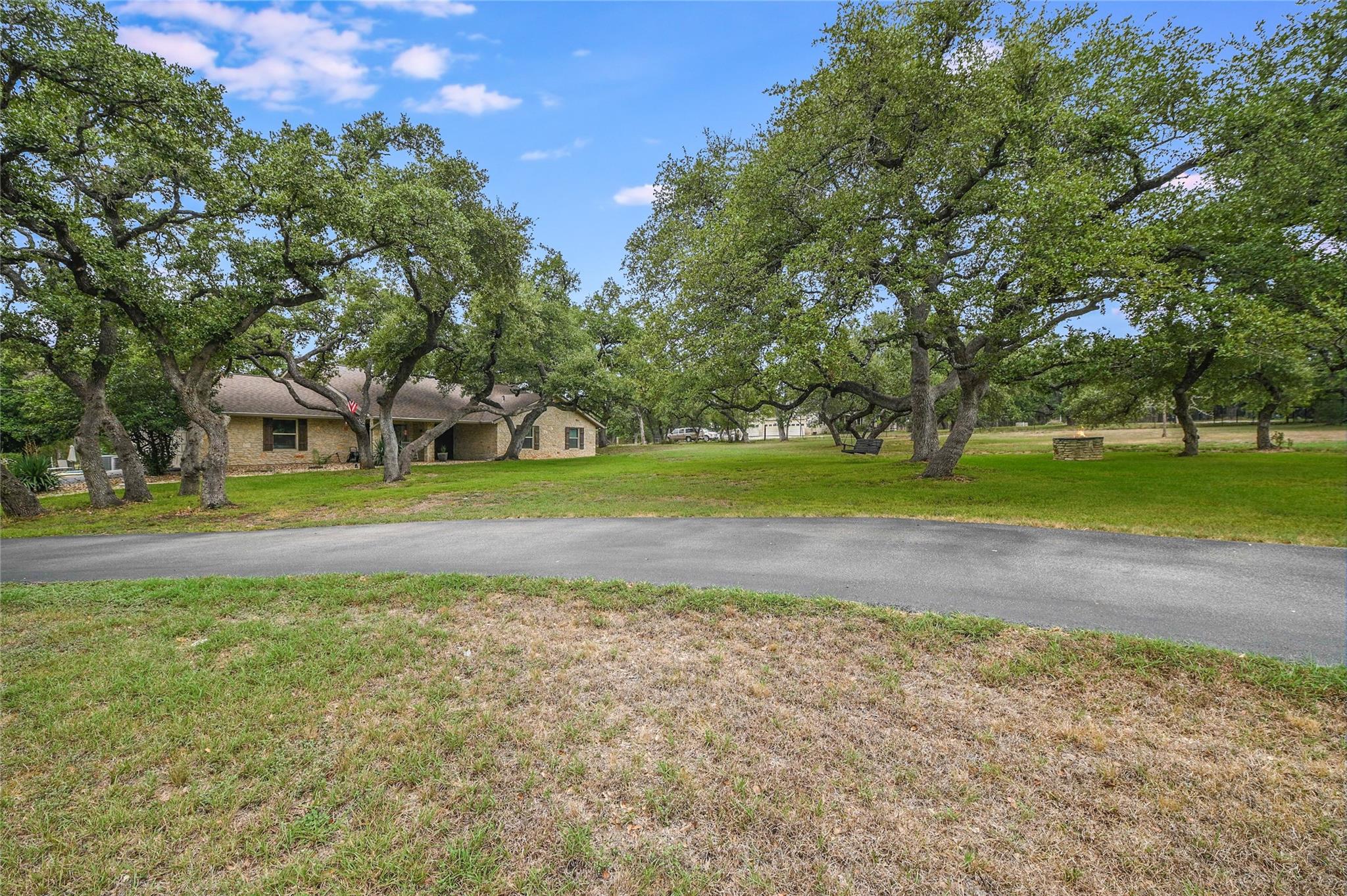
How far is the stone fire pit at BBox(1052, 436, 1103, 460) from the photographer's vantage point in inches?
806

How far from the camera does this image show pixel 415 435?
28.5 m

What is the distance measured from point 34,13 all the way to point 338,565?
11.0 metres

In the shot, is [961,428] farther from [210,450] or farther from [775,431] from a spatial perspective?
[775,431]

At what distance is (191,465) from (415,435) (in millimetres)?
12572

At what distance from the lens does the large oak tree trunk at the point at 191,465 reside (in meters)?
15.6

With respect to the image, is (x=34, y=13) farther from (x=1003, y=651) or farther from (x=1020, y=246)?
(x=1020, y=246)

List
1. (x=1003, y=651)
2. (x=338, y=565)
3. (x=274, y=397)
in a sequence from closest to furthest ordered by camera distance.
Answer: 1. (x=1003, y=651)
2. (x=338, y=565)
3. (x=274, y=397)

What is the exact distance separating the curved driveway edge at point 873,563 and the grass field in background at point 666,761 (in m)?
0.71

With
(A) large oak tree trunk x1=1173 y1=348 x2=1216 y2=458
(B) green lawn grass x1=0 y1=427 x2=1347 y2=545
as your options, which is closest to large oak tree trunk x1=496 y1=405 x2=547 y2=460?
(B) green lawn grass x1=0 y1=427 x2=1347 y2=545

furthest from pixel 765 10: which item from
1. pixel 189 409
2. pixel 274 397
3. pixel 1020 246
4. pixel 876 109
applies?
pixel 274 397

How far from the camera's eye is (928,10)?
1137 cm

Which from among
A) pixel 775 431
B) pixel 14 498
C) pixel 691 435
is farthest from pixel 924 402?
pixel 775 431

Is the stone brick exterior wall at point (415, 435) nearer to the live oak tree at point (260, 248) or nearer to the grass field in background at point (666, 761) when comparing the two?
the live oak tree at point (260, 248)

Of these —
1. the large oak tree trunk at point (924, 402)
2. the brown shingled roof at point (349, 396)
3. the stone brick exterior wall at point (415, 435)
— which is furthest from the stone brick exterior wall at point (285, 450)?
the large oak tree trunk at point (924, 402)
